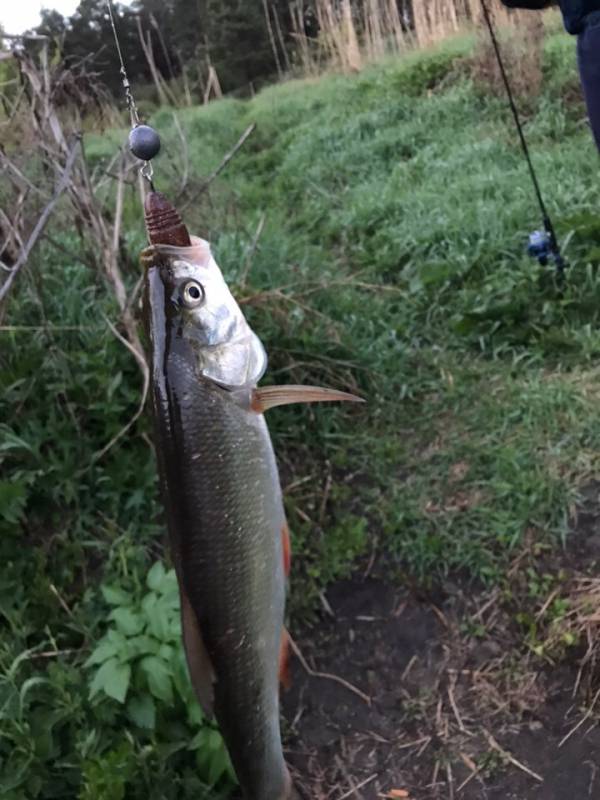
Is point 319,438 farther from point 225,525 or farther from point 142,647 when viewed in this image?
point 225,525

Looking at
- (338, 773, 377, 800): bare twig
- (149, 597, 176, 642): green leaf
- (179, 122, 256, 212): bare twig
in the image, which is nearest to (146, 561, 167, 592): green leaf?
(149, 597, 176, 642): green leaf

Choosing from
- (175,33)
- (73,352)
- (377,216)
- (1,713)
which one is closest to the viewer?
(1,713)

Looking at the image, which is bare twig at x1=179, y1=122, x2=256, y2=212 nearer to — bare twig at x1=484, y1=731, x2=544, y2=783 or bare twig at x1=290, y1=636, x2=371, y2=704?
bare twig at x1=290, y1=636, x2=371, y2=704

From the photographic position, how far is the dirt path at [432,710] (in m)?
2.54

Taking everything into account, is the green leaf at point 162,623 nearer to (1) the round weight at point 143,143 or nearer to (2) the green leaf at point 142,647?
(2) the green leaf at point 142,647

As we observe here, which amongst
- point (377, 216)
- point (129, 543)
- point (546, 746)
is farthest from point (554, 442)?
point (377, 216)

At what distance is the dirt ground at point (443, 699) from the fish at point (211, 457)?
4.55ft

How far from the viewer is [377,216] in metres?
6.17

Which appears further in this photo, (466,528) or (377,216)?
(377,216)

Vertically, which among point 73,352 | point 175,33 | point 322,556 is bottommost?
point 322,556

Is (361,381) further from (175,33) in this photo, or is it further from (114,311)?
(175,33)

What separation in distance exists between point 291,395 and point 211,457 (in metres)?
0.18

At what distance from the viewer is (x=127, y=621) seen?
2600mm

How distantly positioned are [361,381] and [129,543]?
4.58 ft
